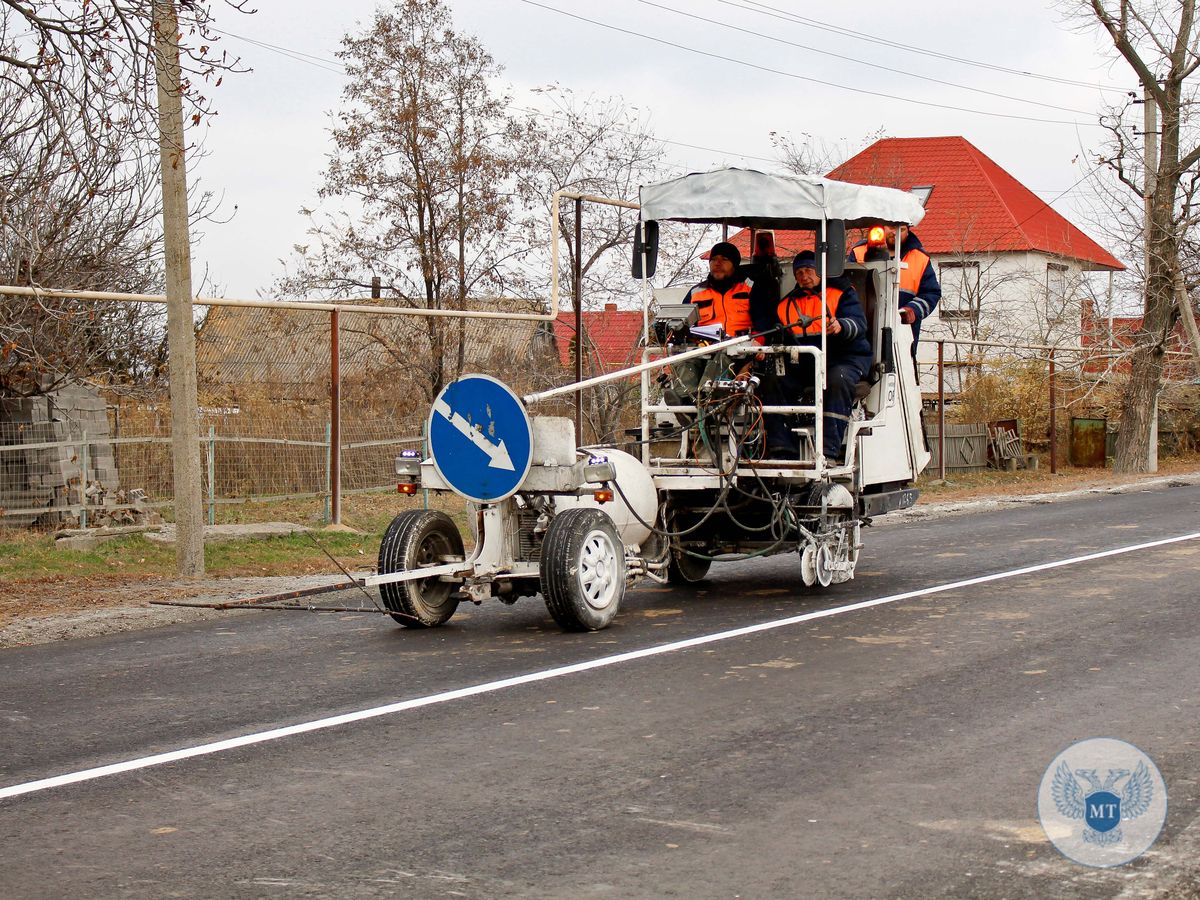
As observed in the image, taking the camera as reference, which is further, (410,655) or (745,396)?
(745,396)

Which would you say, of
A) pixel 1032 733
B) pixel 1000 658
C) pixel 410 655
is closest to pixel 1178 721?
pixel 1032 733

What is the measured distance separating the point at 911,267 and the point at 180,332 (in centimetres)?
597

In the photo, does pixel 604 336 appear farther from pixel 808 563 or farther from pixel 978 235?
pixel 978 235

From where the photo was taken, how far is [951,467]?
27438 millimetres

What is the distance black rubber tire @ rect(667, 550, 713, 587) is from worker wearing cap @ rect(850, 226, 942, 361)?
8.12 feet

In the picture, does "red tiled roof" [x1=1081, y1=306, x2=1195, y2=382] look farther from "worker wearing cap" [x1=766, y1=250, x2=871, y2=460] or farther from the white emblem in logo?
the white emblem in logo

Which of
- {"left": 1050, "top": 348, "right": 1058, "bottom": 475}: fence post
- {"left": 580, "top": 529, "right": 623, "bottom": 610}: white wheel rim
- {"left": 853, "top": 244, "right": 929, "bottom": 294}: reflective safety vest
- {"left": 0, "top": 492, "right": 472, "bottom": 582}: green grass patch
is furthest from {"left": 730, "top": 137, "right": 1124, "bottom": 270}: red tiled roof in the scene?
{"left": 580, "top": 529, "right": 623, "bottom": 610}: white wheel rim

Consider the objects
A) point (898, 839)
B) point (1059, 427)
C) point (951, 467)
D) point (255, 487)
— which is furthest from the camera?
point (1059, 427)

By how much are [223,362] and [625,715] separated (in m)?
23.7

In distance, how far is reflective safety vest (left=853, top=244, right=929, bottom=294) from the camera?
38.9ft

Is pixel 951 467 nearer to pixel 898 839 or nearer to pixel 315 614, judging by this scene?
pixel 315 614

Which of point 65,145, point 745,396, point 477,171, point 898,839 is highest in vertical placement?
point 477,171

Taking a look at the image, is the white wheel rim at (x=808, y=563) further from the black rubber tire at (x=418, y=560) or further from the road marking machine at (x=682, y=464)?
the black rubber tire at (x=418, y=560)

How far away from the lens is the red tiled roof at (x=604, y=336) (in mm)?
20297
